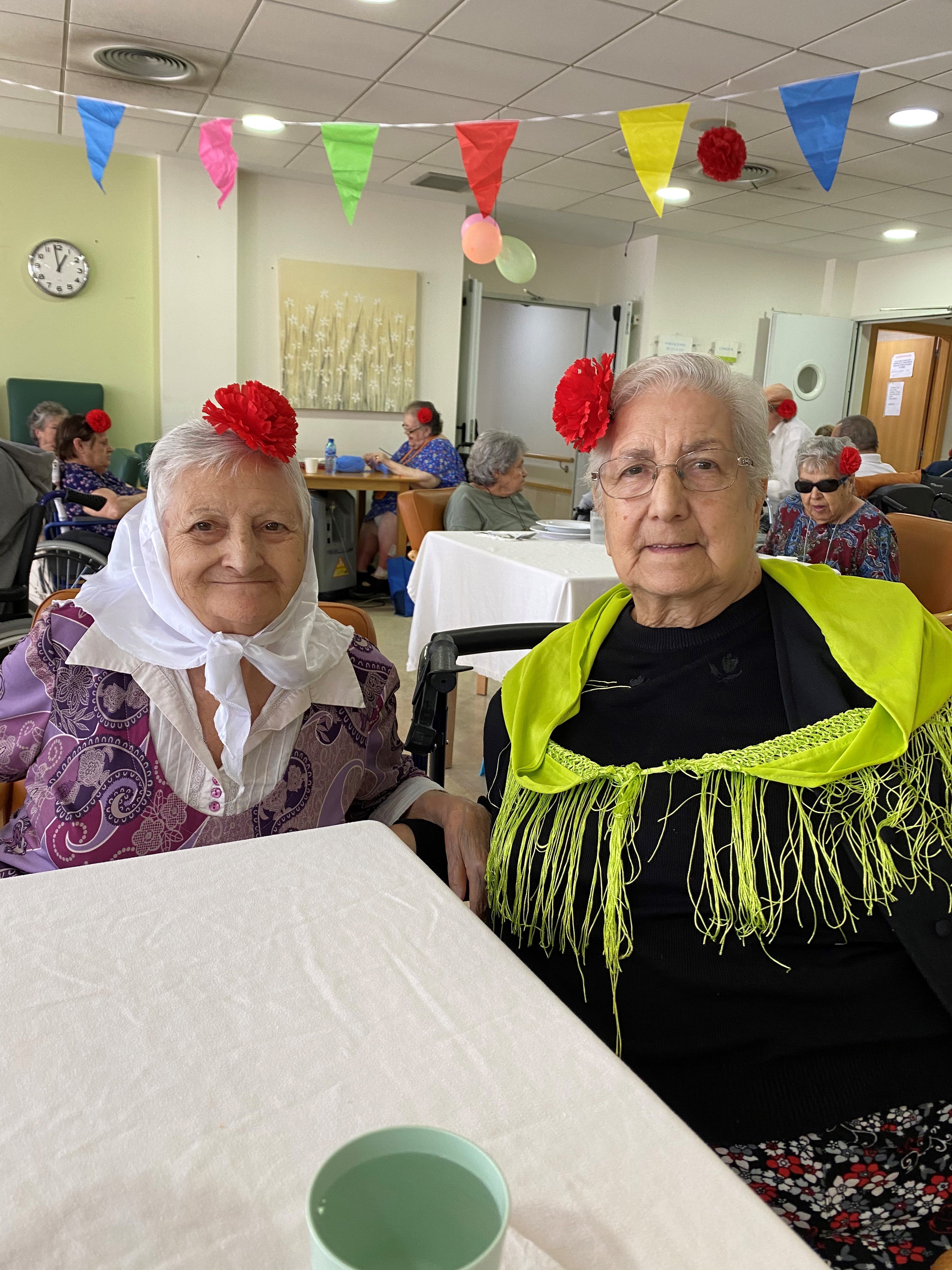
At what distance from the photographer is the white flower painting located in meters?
7.23

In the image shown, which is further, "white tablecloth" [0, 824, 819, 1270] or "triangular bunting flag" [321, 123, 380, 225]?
"triangular bunting flag" [321, 123, 380, 225]

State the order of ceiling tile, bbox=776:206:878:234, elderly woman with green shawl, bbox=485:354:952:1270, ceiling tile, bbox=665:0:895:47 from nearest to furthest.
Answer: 1. elderly woman with green shawl, bbox=485:354:952:1270
2. ceiling tile, bbox=665:0:895:47
3. ceiling tile, bbox=776:206:878:234

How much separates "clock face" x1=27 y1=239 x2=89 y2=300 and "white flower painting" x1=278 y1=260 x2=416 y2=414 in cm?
140

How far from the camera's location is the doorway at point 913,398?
10.2 metres

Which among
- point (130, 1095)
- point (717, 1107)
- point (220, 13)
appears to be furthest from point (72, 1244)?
point (220, 13)

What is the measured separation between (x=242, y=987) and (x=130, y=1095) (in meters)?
0.13

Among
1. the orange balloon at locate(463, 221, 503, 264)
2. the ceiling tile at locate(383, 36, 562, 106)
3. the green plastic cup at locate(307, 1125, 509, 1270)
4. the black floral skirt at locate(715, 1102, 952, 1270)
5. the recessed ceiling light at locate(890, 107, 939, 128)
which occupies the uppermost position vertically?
the recessed ceiling light at locate(890, 107, 939, 128)

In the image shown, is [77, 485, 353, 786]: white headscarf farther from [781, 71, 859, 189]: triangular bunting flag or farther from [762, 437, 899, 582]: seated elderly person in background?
[781, 71, 859, 189]: triangular bunting flag

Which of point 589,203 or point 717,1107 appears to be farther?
point 589,203

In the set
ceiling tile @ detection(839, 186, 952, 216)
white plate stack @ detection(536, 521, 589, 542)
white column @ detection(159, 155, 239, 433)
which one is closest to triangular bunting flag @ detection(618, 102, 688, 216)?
white plate stack @ detection(536, 521, 589, 542)

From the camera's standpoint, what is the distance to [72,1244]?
19.3 inches

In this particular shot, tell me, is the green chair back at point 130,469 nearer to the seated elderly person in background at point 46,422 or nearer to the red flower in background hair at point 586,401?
the seated elderly person in background at point 46,422

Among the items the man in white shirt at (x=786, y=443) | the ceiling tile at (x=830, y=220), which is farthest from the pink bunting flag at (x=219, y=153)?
the ceiling tile at (x=830, y=220)

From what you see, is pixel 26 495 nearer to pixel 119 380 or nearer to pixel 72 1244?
pixel 72 1244
